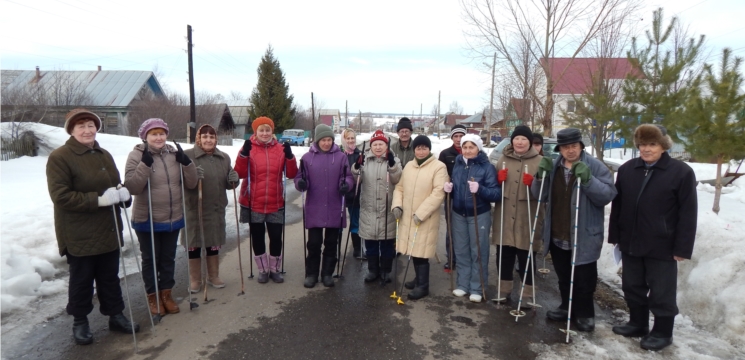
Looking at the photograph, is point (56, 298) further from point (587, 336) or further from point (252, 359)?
point (587, 336)

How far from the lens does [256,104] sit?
4144 centimetres

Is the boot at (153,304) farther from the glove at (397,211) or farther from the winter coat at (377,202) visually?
the glove at (397,211)

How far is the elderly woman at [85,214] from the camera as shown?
3.50 meters

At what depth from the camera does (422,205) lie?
480 cm

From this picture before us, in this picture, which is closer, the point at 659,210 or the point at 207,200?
the point at 659,210

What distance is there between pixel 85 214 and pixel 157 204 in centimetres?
72

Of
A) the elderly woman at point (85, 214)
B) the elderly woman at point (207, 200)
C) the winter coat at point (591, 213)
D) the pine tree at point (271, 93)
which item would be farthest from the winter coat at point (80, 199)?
the pine tree at point (271, 93)

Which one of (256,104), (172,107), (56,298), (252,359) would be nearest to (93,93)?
(172,107)

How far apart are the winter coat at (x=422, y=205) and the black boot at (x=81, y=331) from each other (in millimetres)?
3023

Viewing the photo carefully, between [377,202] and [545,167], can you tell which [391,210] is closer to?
[377,202]

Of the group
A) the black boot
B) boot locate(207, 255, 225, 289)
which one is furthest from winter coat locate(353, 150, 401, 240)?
the black boot

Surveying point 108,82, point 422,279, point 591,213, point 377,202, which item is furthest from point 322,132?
point 108,82

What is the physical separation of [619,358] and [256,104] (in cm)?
4090

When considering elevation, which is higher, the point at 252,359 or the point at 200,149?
the point at 200,149
